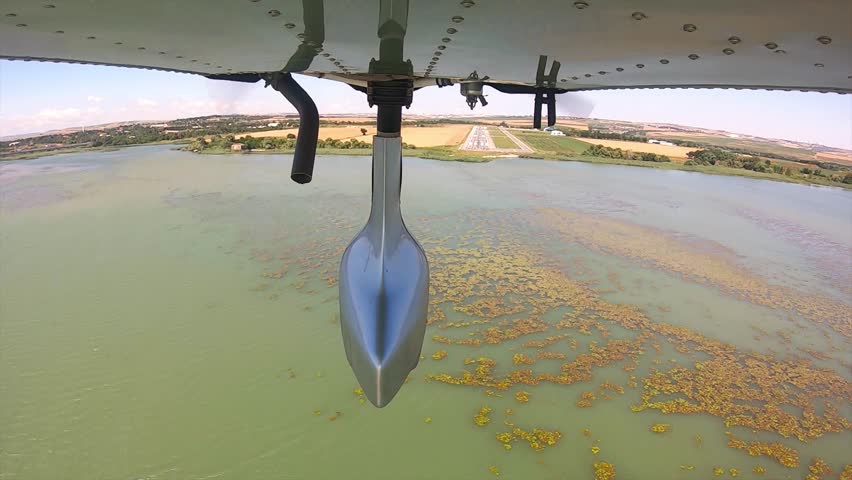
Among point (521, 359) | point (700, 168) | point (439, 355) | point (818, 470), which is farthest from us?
point (700, 168)

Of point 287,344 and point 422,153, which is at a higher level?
point 422,153

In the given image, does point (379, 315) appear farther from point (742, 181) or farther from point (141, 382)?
point (742, 181)

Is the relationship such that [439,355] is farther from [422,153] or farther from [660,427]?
[422,153]

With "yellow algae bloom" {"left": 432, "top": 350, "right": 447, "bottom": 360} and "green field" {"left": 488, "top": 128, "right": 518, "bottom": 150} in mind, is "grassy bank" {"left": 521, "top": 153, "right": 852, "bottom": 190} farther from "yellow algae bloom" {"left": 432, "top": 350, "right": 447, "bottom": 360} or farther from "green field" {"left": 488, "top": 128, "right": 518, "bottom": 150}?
"yellow algae bloom" {"left": 432, "top": 350, "right": 447, "bottom": 360}

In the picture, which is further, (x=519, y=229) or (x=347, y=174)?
(x=347, y=174)

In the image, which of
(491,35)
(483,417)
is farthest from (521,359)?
(491,35)

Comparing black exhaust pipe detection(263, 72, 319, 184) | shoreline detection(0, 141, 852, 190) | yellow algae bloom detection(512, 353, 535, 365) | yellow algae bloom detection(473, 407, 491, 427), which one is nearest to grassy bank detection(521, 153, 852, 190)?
shoreline detection(0, 141, 852, 190)

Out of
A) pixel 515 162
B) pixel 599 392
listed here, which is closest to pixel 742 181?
pixel 515 162

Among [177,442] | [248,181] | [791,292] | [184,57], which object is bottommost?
[177,442]
